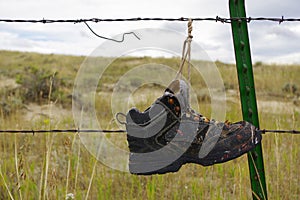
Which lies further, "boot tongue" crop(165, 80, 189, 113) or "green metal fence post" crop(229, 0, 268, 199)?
"green metal fence post" crop(229, 0, 268, 199)

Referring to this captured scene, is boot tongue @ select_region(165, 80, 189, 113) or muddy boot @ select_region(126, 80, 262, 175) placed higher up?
boot tongue @ select_region(165, 80, 189, 113)

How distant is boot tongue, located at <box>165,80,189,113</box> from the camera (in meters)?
1.56

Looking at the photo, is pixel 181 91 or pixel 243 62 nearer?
pixel 181 91

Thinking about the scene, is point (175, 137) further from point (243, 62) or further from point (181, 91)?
point (243, 62)

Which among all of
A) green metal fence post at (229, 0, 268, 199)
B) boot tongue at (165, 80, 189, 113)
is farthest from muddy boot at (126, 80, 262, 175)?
green metal fence post at (229, 0, 268, 199)

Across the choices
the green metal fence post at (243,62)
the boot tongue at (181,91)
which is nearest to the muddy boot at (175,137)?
the boot tongue at (181,91)

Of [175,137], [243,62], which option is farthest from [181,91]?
[243,62]

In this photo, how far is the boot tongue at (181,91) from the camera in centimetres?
156

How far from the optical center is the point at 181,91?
1559mm

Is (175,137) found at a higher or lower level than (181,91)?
lower

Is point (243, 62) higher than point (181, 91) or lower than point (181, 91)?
higher

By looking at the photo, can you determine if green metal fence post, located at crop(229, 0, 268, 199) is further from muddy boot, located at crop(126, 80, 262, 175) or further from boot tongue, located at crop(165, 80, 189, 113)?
boot tongue, located at crop(165, 80, 189, 113)

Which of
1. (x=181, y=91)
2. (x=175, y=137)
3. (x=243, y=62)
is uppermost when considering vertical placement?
(x=243, y=62)

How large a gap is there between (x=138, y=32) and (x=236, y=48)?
406 mm
